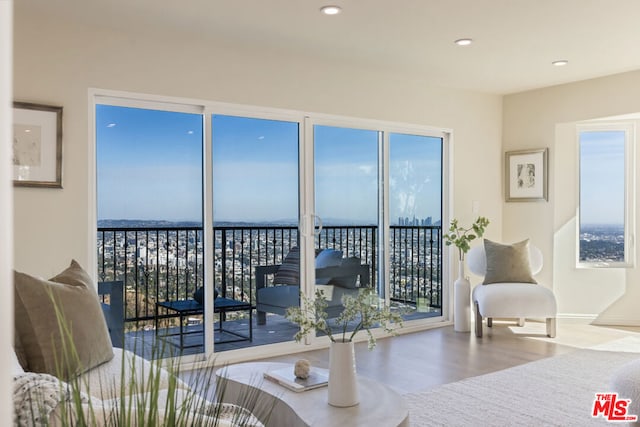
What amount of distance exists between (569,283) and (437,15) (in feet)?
11.6

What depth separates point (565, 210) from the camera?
5.94 metres

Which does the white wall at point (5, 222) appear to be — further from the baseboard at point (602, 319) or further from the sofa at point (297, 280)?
the baseboard at point (602, 319)

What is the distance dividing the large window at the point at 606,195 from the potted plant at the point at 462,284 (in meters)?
1.23

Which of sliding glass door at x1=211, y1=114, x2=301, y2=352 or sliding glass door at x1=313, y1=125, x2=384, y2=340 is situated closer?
sliding glass door at x1=211, y1=114, x2=301, y2=352

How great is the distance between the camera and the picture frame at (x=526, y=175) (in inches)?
236

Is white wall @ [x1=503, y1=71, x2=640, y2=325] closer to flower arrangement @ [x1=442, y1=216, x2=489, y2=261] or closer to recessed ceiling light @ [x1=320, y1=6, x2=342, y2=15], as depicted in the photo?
flower arrangement @ [x1=442, y1=216, x2=489, y2=261]

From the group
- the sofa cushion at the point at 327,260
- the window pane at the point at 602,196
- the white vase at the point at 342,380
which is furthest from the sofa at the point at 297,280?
the window pane at the point at 602,196

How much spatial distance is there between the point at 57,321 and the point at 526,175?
5196mm

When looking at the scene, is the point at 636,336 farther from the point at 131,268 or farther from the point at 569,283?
the point at 131,268

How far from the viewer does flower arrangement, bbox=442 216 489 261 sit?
5562mm

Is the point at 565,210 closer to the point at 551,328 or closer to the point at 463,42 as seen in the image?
the point at 551,328

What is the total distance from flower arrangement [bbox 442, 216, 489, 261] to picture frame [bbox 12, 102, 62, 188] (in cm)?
365

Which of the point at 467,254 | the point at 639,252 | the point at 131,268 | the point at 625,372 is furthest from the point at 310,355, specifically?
the point at 639,252

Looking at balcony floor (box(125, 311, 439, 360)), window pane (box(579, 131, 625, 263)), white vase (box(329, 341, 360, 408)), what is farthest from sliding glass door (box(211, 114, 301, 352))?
window pane (box(579, 131, 625, 263))
